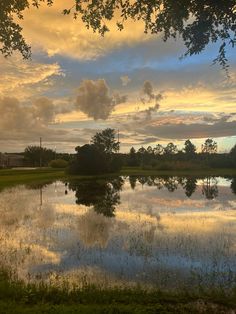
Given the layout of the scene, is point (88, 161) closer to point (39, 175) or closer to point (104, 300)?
point (39, 175)

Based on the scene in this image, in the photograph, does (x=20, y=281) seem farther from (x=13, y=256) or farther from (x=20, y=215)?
(x=20, y=215)

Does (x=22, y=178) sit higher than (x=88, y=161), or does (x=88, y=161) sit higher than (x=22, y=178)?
(x=88, y=161)

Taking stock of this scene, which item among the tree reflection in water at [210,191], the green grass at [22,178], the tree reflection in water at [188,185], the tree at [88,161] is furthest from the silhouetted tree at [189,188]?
the tree at [88,161]

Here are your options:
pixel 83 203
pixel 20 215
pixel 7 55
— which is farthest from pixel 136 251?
pixel 83 203

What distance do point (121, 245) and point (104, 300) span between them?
1058 cm

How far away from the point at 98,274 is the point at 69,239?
8.70 metres

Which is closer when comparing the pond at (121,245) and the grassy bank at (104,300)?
the grassy bank at (104,300)

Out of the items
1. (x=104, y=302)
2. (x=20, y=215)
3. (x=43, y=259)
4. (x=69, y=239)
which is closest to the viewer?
(x=104, y=302)

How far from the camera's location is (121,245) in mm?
24547

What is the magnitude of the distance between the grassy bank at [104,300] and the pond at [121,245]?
1674 millimetres

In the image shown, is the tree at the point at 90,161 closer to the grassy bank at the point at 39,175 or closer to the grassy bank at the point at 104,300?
the grassy bank at the point at 39,175

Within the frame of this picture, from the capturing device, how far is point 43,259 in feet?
70.2

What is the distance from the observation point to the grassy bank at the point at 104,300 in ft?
41.4

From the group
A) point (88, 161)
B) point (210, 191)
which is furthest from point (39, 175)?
point (210, 191)
